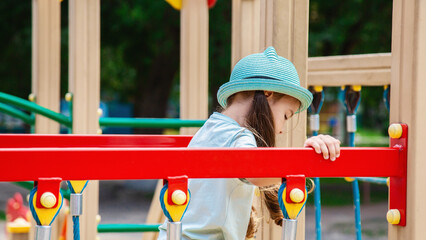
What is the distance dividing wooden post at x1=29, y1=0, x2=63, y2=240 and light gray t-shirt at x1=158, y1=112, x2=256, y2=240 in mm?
2476

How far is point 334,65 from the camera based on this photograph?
109 inches

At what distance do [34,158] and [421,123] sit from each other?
940mm

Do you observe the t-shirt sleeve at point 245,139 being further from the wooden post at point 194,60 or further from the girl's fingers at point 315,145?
the wooden post at point 194,60

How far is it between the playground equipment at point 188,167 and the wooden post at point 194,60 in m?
2.07

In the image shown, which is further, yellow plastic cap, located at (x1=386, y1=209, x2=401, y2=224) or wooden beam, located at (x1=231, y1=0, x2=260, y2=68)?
wooden beam, located at (x1=231, y1=0, x2=260, y2=68)

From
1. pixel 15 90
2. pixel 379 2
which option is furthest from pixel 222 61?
pixel 15 90

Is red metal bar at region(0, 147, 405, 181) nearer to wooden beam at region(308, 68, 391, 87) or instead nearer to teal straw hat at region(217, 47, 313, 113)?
teal straw hat at region(217, 47, 313, 113)

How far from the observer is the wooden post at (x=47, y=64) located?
3.84 metres

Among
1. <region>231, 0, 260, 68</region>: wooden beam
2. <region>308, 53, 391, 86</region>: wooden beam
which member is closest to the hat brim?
<region>308, 53, 391, 86</region>: wooden beam

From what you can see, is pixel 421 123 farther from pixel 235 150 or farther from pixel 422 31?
pixel 235 150

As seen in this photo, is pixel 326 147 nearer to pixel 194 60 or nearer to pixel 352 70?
pixel 352 70

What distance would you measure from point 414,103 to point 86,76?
75.4 inches

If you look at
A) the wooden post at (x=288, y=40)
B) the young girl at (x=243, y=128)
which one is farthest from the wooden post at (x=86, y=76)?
the young girl at (x=243, y=128)

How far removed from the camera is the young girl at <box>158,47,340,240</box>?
153cm
